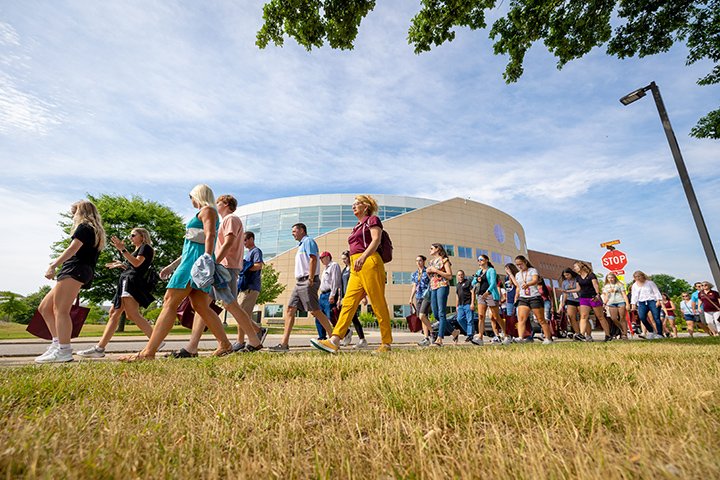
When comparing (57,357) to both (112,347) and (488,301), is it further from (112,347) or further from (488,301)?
(488,301)

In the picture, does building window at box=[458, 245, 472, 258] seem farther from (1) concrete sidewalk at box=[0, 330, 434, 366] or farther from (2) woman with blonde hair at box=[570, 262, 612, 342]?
(2) woman with blonde hair at box=[570, 262, 612, 342]

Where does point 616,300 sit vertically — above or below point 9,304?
below

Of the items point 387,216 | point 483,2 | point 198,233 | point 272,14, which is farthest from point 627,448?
point 387,216

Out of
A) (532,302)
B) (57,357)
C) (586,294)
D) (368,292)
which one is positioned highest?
(586,294)

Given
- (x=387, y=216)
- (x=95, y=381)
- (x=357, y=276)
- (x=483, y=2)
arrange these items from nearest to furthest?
(x=95, y=381)
(x=357, y=276)
(x=483, y=2)
(x=387, y=216)

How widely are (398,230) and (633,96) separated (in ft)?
134

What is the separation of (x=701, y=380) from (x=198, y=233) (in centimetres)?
485

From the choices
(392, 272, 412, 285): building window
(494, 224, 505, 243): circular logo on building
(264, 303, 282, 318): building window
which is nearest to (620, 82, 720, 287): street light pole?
(392, 272, 412, 285): building window

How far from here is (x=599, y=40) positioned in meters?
7.04

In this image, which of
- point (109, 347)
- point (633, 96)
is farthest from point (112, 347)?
point (633, 96)

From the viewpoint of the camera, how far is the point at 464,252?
54.0m

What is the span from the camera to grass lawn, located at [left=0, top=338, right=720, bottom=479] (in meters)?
1.09

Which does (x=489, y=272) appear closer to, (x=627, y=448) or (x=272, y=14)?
(x=272, y=14)

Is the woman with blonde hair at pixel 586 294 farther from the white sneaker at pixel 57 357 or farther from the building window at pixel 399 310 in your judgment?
the building window at pixel 399 310
